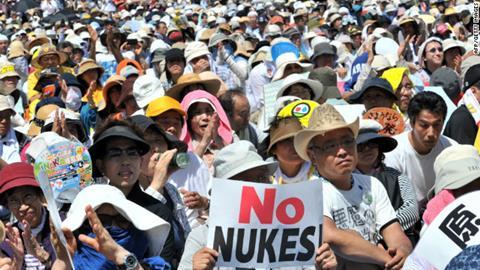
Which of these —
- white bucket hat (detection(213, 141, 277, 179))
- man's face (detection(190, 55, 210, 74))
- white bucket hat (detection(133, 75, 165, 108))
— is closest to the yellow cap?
white bucket hat (detection(213, 141, 277, 179))

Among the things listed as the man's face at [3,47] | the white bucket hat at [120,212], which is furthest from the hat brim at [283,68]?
the man's face at [3,47]

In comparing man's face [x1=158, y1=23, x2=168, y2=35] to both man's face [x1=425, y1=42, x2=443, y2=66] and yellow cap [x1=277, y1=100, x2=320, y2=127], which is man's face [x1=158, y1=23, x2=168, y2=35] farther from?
yellow cap [x1=277, y1=100, x2=320, y2=127]

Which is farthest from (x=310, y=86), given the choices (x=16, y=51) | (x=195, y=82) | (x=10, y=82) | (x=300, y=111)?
(x=16, y=51)

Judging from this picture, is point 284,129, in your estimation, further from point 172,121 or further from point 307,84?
point 307,84

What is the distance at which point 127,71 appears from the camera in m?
10.5

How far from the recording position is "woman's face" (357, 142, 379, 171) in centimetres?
568

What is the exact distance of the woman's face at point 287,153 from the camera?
5.62 meters

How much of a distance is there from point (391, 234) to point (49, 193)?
169cm

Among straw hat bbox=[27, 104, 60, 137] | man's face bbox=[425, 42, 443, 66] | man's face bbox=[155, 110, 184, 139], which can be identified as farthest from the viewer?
man's face bbox=[425, 42, 443, 66]

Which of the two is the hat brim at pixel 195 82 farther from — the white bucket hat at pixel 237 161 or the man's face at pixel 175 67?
the white bucket hat at pixel 237 161

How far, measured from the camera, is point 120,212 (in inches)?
164

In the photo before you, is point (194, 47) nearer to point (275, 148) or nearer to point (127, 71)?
point (127, 71)

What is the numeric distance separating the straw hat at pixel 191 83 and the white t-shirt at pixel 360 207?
3.27 meters

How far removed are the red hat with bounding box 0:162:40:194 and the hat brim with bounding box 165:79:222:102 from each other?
2.64 metres
